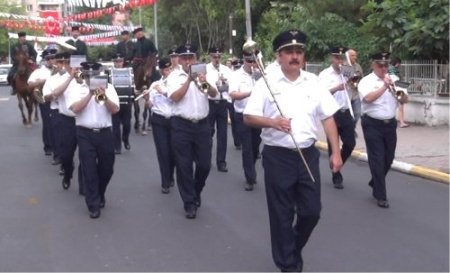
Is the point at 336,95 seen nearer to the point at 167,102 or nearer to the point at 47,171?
the point at 167,102

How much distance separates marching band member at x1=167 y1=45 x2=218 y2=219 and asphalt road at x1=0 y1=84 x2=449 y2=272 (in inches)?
18.3

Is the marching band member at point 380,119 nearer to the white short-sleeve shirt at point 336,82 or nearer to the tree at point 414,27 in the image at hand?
the white short-sleeve shirt at point 336,82

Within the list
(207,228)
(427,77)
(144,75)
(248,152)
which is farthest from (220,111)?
(427,77)

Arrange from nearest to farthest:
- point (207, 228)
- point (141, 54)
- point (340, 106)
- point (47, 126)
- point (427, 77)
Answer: point (207, 228) < point (340, 106) < point (47, 126) < point (427, 77) < point (141, 54)

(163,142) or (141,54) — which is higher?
(141,54)

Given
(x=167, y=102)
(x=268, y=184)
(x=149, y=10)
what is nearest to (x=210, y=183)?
(x=167, y=102)

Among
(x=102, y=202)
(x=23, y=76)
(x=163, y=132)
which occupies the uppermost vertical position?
(x=23, y=76)

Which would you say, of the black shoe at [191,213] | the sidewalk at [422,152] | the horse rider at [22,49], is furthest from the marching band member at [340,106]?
the horse rider at [22,49]

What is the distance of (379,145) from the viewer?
9.61 m

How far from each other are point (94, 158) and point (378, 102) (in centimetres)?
343

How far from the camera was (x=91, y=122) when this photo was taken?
354 inches

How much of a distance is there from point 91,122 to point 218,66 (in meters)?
5.22

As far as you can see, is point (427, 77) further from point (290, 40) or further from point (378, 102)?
point (290, 40)

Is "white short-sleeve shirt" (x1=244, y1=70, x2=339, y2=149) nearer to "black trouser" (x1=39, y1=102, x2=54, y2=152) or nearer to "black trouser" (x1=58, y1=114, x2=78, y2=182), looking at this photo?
"black trouser" (x1=58, y1=114, x2=78, y2=182)
